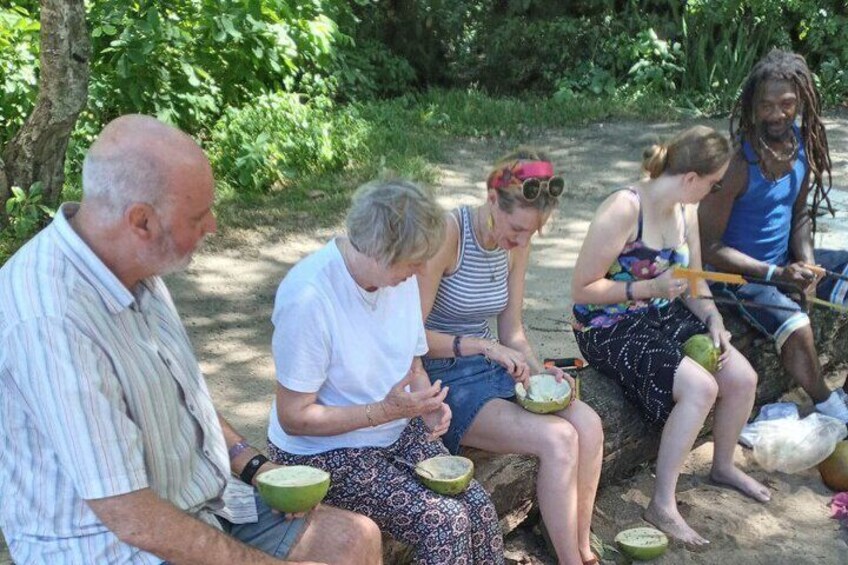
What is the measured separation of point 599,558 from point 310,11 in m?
6.24

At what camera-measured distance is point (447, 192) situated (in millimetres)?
7176

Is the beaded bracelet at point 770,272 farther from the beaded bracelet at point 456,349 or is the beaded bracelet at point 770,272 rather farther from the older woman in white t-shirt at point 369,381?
the older woman in white t-shirt at point 369,381

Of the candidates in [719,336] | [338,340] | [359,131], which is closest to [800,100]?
[719,336]

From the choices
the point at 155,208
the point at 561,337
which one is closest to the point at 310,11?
the point at 561,337

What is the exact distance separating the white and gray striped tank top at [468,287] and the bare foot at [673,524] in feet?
3.21

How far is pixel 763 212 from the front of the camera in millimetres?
4297

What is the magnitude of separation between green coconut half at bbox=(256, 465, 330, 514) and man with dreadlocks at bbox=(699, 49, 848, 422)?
232cm

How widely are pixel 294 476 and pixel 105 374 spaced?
0.69m

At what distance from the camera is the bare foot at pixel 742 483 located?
3929 millimetres

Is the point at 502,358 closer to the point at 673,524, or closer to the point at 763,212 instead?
the point at 673,524

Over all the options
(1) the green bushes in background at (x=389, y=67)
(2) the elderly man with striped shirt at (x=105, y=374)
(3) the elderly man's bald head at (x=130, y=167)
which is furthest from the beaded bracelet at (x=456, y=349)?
(1) the green bushes in background at (x=389, y=67)

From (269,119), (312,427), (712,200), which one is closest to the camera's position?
(312,427)

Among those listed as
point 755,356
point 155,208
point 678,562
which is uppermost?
point 155,208

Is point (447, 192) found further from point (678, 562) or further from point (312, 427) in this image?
point (312, 427)
